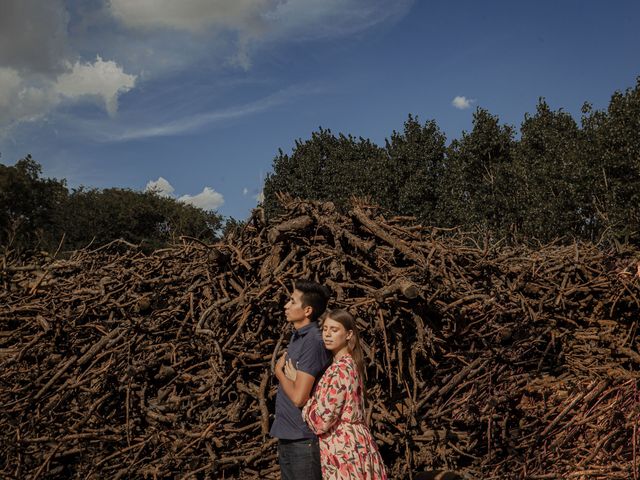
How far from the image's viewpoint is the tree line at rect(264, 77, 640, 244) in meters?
20.2

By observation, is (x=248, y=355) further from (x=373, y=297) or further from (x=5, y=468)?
(x=5, y=468)

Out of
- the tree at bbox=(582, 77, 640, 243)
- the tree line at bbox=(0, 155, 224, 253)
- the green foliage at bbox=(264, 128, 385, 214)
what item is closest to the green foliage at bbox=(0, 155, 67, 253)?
the tree line at bbox=(0, 155, 224, 253)

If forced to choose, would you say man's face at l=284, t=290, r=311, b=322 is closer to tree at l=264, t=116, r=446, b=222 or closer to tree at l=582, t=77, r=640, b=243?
tree at l=582, t=77, r=640, b=243

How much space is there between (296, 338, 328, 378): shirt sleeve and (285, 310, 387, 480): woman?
0.19ft

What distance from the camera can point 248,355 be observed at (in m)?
4.53

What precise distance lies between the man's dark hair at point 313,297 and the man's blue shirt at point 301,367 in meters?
0.11

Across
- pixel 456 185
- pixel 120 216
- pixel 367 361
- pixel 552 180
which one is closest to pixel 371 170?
pixel 456 185

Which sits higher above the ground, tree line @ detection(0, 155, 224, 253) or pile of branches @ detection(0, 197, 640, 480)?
tree line @ detection(0, 155, 224, 253)

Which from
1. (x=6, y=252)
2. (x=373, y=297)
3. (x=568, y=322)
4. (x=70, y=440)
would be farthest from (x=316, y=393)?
(x=6, y=252)

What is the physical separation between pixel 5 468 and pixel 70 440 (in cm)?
70

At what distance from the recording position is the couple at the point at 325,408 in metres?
3.35

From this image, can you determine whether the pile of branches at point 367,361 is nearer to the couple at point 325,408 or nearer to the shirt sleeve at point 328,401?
the couple at point 325,408

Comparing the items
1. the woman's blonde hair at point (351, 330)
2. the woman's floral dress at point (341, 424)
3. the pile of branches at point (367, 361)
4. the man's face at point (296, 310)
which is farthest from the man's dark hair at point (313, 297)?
the pile of branches at point (367, 361)

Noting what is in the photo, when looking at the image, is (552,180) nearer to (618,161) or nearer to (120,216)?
(618,161)
